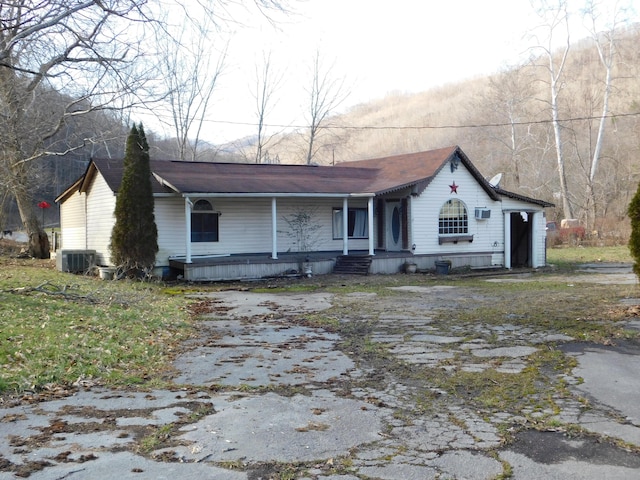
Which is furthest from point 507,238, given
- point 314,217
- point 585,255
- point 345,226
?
point 314,217

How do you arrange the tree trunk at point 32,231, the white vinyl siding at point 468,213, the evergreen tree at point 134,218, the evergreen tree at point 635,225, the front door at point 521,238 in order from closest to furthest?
the evergreen tree at point 635,225, the evergreen tree at point 134,218, the white vinyl siding at point 468,213, the front door at point 521,238, the tree trunk at point 32,231

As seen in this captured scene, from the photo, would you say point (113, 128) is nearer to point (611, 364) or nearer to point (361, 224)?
point (361, 224)

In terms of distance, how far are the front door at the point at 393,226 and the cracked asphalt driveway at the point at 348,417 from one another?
14.2 meters

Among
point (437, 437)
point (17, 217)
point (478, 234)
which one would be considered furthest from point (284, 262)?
point (17, 217)

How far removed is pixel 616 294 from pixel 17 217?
56243 millimetres

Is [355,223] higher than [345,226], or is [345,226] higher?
[355,223]

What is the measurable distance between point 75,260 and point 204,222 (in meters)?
4.57

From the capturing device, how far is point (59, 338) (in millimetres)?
8477

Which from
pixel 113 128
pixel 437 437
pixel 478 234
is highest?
pixel 113 128

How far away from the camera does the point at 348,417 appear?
18.7 ft

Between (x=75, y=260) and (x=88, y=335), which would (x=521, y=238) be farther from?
(x=88, y=335)

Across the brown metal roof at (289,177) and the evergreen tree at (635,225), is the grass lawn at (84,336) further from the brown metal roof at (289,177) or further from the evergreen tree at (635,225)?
the evergreen tree at (635,225)

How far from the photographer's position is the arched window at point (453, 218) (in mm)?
23734

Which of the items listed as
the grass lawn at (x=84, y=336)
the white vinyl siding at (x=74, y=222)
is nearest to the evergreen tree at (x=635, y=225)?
the grass lawn at (x=84, y=336)
